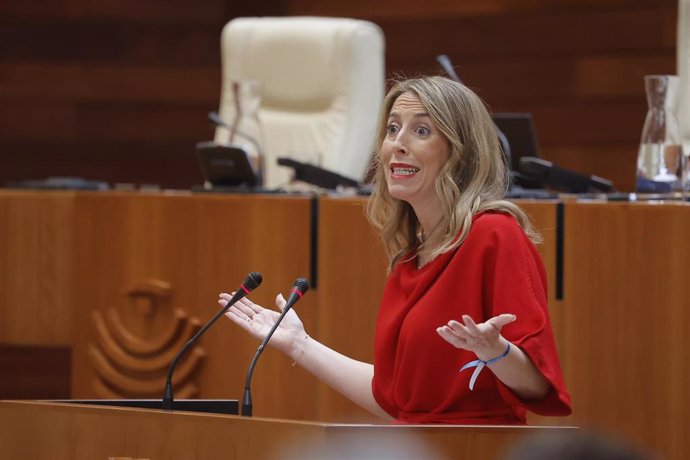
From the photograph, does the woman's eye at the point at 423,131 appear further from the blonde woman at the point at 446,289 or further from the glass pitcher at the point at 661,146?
Result: the glass pitcher at the point at 661,146

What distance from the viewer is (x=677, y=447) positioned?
297cm

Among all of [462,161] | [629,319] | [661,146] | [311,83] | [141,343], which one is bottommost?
[141,343]

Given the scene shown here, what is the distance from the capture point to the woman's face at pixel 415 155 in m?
2.34

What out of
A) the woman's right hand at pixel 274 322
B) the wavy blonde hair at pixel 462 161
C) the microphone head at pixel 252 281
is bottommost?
the woman's right hand at pixel 274 322

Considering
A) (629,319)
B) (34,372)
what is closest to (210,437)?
(629,319)

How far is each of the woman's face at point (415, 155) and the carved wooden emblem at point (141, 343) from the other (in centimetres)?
149

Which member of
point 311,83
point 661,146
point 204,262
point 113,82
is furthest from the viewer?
point 113,82

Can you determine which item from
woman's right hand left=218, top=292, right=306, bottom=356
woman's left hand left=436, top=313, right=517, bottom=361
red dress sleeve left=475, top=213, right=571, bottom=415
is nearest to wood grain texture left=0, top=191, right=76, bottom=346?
woman's right hand left=218, top=292, right=306, bottom=356

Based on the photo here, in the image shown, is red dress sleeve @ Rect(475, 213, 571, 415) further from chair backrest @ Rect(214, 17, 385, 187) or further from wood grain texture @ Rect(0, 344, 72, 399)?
wood grain texture @ Rect(0, 344, 72, 399)

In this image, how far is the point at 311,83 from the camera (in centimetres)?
497

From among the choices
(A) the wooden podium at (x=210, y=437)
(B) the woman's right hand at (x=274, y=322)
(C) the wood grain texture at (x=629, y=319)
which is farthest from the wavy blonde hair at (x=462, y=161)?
(C) the wood grain texture at (x=629, y=319)

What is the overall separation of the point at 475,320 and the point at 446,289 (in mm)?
80

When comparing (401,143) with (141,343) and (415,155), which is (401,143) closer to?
(415,155)

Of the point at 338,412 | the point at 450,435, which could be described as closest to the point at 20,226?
the point at 338,412
